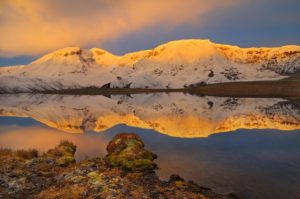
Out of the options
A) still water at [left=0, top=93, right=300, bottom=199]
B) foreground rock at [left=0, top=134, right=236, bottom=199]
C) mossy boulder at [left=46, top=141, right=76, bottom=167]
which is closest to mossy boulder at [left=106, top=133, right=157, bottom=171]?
foreground rock at [left=0, top=134, right=236, bottom=199]

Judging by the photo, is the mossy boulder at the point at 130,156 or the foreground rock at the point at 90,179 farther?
the mossy boulder at the point at 130,156

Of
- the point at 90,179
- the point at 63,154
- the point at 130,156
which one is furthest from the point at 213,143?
the point at 90,179

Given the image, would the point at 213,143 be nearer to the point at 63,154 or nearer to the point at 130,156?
the point at 130,156

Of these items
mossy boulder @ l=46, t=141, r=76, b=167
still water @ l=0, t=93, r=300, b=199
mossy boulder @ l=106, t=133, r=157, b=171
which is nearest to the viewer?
still water @ l=0, t=93, r=300, b=199

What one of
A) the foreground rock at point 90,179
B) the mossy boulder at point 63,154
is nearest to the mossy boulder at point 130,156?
the foreground rock at point 90,179

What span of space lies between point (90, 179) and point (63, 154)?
1043cm

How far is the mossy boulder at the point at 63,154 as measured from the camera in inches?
1085

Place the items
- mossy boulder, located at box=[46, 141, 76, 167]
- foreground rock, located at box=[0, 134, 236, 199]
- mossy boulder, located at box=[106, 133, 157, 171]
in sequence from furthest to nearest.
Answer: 1. mossy boulder, located at box=[46, 141, 76, 167]
2. mossy boulder, located at box=[106, 133, 157, 171]
3. foreground rock, located at box=[0, 134, 236, 199]

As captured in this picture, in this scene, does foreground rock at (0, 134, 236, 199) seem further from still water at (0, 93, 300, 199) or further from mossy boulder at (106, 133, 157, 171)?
still water at (0, 93, 300, 199)

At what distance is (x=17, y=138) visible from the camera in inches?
1826

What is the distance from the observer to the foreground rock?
19.2m

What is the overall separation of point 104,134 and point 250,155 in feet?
69.3

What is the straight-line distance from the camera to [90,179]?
2162 cm

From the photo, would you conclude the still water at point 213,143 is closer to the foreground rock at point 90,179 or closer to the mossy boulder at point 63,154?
the mossy boulder at point 63,154
